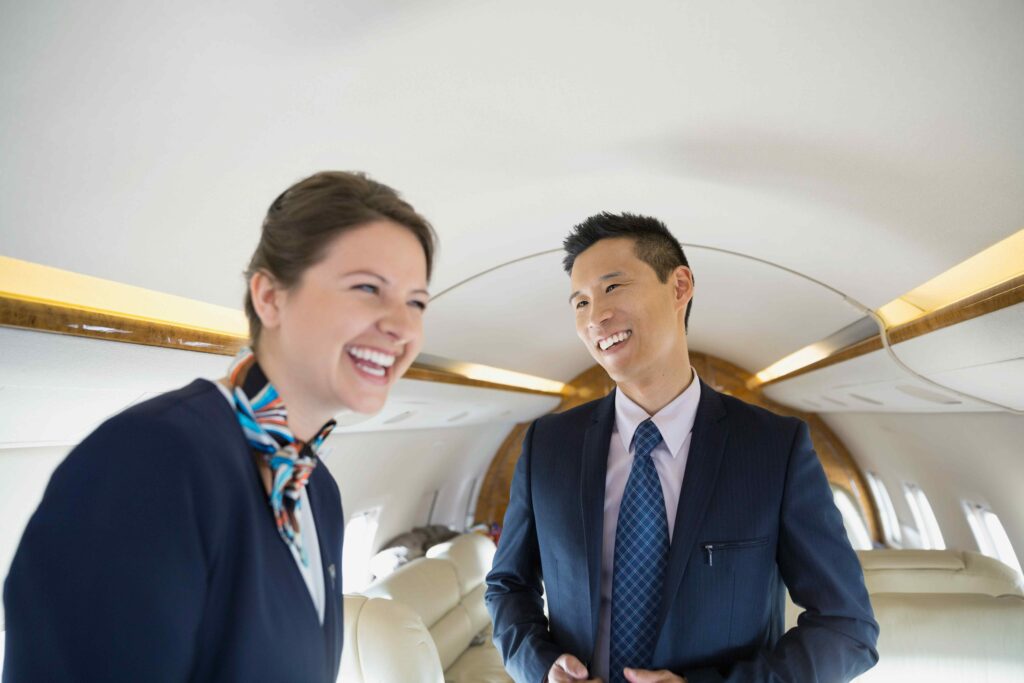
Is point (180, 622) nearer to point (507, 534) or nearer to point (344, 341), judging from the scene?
point (344, 341)

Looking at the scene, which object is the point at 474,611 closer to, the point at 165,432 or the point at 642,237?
the point at 642,237

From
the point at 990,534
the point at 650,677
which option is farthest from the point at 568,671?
the point at 990,534

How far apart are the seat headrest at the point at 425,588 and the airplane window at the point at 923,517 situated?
700 cm

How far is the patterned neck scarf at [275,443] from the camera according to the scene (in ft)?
3.49

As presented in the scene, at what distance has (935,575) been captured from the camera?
20.5 ft

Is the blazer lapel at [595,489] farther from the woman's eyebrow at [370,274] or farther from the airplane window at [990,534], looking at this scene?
the airplane window at [990,534]

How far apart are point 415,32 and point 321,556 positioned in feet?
6.03

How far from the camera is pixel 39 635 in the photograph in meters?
0.83

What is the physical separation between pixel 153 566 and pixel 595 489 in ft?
4.32

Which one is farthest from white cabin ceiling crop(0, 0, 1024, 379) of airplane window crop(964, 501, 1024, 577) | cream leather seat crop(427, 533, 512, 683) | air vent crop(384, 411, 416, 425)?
airplane window crop(964, 501, 1024, 577)

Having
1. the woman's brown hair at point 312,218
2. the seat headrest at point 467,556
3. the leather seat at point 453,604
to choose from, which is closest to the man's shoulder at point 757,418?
the woman's brown hair at point 312,218

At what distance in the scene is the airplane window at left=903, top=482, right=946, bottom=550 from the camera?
Answer: 9523mm

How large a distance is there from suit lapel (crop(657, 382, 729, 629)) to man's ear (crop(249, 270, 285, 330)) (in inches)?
47.9

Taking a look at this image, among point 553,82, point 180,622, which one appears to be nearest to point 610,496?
point 180,622
